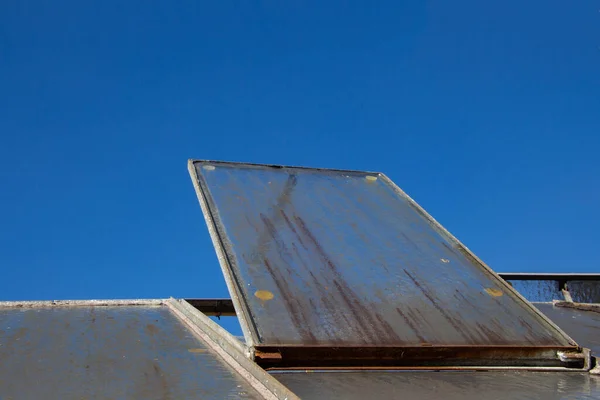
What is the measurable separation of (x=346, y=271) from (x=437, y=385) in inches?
24.2

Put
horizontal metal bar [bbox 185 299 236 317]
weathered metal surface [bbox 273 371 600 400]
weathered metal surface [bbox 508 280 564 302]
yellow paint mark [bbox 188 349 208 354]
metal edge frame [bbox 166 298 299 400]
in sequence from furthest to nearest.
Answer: weathered metal surface [bbox 508 280 564 302] < horizontal metal bar [bbox 185 299 236 317] < yellow paint mark [bbox 188 349 208 354] < weathered metal surface [bbox 273 371 600 400] < metal edge frame [bbox 166 298 299 400]

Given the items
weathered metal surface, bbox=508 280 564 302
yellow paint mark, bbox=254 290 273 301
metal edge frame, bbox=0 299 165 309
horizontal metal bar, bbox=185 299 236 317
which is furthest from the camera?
weathered metal surface, bbox=508 280 564 302

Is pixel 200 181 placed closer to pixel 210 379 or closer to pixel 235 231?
pixel 235 231

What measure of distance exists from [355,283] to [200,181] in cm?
78

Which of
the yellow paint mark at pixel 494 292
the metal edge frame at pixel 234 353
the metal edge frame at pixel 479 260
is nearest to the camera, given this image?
the metal edge frame at pixel 234 353

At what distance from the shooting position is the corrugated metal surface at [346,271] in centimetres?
177

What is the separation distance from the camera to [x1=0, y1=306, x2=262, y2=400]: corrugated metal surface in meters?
1.32

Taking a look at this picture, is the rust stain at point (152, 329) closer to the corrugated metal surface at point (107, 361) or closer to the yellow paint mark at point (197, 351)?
the corrugated metal surface at point (107, 361)

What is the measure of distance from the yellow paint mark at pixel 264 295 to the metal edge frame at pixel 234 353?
0.14m

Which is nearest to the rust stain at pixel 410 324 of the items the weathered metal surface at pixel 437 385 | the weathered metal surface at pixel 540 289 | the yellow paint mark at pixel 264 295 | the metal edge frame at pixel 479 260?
the weathered metal surface at pixel 437 385

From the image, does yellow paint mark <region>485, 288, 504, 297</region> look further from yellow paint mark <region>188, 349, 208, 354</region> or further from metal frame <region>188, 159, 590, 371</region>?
yellow paint mark <region>188, 349, 208, 354</region>

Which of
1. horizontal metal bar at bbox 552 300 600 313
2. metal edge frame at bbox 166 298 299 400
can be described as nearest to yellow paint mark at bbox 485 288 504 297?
metal edge frame at bbox 166 298 299 400

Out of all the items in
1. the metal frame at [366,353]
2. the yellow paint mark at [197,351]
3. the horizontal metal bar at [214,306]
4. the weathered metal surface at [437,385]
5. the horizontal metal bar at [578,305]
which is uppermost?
the horizontal metal bar at [214,306]

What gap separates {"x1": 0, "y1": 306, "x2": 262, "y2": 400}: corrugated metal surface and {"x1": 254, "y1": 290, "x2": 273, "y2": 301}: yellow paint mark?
21 centimetres
